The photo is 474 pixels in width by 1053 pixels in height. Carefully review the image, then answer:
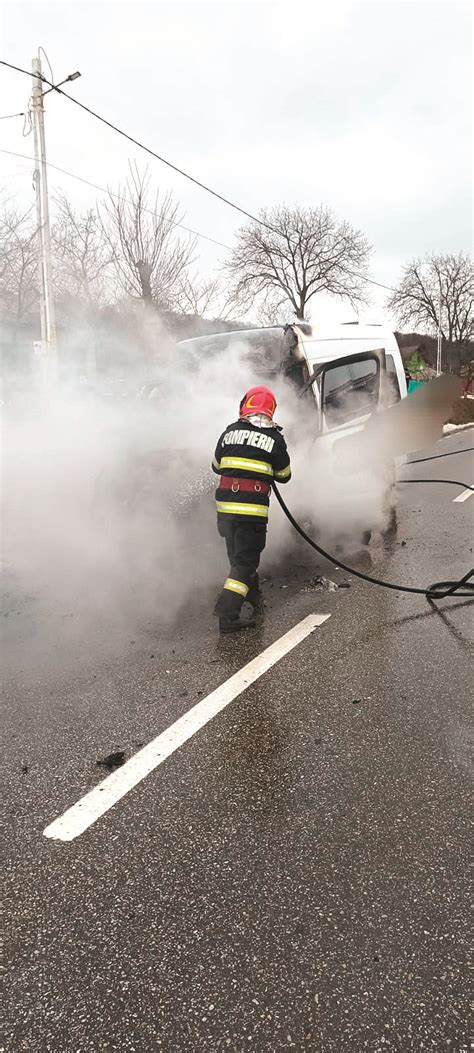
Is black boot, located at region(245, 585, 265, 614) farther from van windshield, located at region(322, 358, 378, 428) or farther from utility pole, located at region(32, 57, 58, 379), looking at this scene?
utility pole, located at region(32, 57, 58, 379)

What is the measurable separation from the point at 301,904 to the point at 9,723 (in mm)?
1688

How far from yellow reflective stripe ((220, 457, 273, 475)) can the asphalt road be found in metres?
1.09

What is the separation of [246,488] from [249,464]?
15cm

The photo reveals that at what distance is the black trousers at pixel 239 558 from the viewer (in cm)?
423

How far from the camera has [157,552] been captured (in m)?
5.11

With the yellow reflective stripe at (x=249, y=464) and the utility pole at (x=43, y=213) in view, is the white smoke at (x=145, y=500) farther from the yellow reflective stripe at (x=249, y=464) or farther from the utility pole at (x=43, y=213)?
the utility pole at (x=43, y=213)

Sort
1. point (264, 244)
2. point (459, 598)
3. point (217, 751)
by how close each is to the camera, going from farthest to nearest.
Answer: point (264, 244), point (459, 598), point (217, 751)

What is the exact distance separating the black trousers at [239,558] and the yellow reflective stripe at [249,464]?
0.31 m

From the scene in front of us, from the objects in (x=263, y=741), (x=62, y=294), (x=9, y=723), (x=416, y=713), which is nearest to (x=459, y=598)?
(x=416, y=713)

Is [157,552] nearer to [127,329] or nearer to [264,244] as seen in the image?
[127,329]

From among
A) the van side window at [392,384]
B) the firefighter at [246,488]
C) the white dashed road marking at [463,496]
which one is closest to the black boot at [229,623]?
the firefighter at [246,488]

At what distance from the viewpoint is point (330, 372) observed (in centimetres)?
588

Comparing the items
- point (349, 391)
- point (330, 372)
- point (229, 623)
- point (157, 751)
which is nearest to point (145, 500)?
point (229, 623)

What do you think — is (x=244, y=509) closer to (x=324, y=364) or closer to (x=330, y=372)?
(x=324, y=364)
